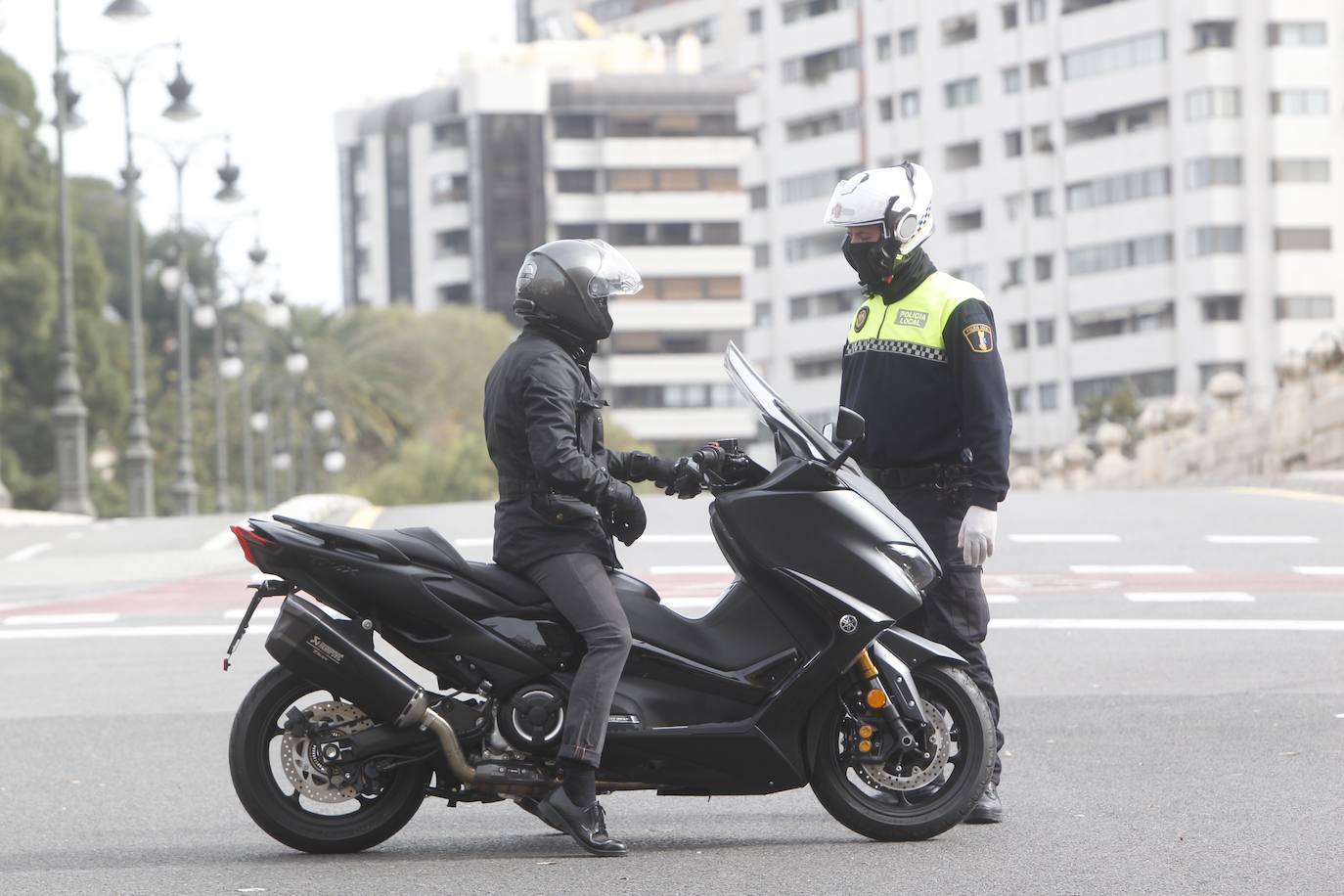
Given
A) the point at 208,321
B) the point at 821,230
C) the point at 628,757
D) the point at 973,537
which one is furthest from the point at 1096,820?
the point at 821,230

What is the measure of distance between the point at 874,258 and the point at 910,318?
0.22 m

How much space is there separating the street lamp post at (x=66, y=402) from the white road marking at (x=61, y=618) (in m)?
19.6

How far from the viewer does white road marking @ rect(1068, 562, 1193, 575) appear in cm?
1605

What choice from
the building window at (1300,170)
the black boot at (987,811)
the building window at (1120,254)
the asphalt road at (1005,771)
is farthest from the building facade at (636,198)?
the black boot at (987,811)

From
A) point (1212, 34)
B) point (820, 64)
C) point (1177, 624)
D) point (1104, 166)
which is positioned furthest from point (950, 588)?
point (820, 64)

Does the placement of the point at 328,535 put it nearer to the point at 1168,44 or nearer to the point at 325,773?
the point at 325,773

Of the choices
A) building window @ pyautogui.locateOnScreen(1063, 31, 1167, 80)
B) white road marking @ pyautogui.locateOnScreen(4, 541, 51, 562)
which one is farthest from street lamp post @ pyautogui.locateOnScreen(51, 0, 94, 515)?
building window @ pyautogui.locateOnScreen(1063, 31, 1167, 80)

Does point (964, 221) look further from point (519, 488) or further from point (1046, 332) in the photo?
point (519, 488)

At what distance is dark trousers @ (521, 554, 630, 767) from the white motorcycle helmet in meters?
1.43

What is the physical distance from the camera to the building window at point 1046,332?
10394cm

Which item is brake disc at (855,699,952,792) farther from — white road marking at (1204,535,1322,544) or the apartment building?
the apartment building

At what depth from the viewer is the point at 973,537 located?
7230 millimetres

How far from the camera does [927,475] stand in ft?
24.4

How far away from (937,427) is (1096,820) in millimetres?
1303
